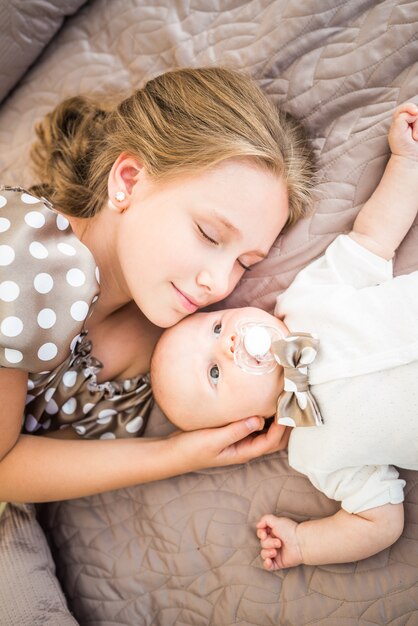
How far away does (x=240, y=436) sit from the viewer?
3.92 ft

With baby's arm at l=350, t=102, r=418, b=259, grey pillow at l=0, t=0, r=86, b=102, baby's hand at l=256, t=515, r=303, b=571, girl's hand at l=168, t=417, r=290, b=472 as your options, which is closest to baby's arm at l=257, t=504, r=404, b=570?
baby's hand at l=256, t=515, r=303, b=571

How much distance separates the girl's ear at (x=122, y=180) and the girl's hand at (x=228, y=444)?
1.84 feet

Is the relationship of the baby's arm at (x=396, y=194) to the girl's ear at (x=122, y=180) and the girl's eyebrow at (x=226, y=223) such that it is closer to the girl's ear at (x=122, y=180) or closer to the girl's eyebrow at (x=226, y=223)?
the girl's eyebrow at (x=226, y=223)

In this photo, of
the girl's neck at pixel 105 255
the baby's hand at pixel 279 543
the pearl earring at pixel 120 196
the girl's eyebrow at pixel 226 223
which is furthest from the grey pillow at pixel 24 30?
the baby's hand at pixel 279 543

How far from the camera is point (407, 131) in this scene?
1.16 meters

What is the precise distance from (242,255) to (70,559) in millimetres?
929

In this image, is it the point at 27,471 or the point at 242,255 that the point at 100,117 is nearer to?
the point at 242,255

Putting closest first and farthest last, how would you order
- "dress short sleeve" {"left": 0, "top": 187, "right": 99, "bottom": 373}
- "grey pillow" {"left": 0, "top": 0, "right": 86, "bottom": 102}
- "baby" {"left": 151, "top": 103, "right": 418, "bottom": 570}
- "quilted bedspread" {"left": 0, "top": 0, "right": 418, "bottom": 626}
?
"dress short sleeve" {"left": 0, "top": 187, "right": 99, "bottom": 373}, "baby" {"left": 151, "top": 103, "right": 418, "bottom": 570}, "quilted bedspread" {"left": 0, "top": 0, "right": 418, "bottom": 626}, "grey pillow" {"left": 0, "top": 0, "right": 86, "bottom": 102}

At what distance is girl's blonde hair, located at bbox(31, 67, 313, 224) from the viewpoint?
1.14 meters

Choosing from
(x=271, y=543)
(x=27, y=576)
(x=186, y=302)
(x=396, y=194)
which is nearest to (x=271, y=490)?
(x=271, y=543)

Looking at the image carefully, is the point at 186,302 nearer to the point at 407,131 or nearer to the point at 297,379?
the point at 297,379

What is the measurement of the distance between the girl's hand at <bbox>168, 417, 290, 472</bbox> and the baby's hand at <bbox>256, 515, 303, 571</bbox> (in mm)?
153

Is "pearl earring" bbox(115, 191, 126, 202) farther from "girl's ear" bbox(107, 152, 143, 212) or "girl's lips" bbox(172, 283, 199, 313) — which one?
"girl's lips" bbox(172, 283, 199, 313)

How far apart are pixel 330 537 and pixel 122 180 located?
0.92 meters
